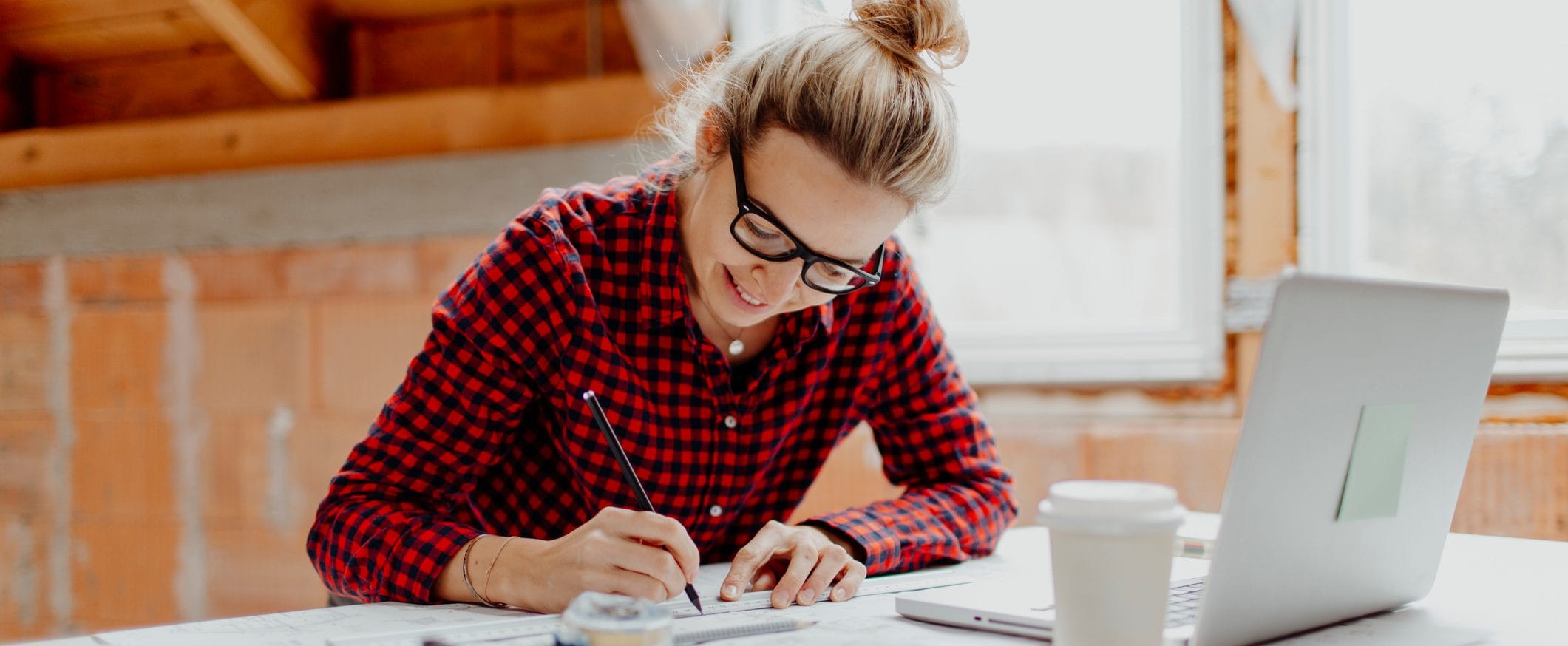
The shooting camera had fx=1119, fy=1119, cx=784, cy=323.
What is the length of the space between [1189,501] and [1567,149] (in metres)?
0.83

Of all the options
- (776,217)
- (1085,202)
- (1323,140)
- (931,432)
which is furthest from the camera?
(1085,202)

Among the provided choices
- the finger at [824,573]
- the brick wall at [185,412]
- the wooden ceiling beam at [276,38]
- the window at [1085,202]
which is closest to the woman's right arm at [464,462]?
the finger at [824,573]

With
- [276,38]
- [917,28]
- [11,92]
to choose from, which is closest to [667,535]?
[917,28]

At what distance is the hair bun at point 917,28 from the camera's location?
1208 millimetres

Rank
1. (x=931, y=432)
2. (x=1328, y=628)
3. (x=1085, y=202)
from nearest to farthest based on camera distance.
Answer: (x=1328, y=628) < (x=931, y=432) < (x=1085, y=202)

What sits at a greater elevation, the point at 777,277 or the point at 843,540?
the point at 777,277

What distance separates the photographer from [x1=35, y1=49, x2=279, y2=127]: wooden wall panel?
2711mm

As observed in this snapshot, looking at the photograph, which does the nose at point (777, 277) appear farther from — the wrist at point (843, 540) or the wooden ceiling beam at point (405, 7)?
the wooden ceiling beam at point (405, 7)

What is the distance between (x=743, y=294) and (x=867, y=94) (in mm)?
256

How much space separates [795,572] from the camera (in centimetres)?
106

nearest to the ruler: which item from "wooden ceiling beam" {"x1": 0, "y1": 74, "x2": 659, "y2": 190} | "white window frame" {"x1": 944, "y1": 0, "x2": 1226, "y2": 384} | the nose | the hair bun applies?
the nose

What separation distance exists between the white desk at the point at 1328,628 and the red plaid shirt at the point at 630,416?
109 mm

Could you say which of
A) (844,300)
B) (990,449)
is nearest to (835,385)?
(844,300)

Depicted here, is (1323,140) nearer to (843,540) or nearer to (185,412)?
(843,540)
